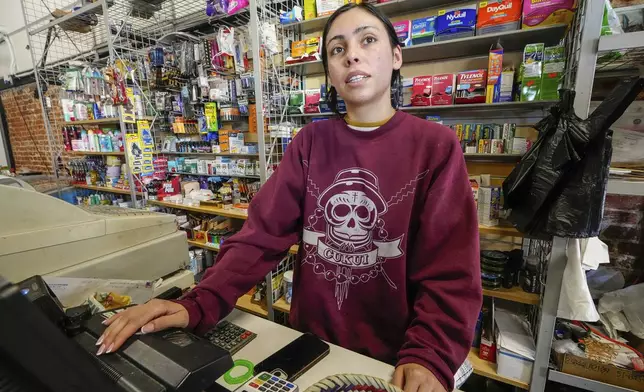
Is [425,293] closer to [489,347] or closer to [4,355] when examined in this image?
[4,355]

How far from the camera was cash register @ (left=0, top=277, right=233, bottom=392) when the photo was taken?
229 millimetres

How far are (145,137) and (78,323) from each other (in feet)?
8.27

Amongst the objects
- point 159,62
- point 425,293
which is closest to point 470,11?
point 425,293

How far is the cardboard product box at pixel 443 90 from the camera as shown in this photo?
156 cm

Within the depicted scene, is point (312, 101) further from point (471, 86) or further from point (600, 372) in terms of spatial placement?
point (600, 372)

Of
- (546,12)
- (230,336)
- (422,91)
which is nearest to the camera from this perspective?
(230,336)

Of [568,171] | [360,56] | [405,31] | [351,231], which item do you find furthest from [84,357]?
[405,31]

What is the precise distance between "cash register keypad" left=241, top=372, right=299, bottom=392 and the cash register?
0.08m

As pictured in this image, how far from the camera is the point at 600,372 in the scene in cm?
116

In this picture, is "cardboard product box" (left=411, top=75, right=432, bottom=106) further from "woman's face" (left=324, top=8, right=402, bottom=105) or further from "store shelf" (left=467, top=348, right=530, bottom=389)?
"store shelf" (left=467, top=348, right=530, bottom=389)

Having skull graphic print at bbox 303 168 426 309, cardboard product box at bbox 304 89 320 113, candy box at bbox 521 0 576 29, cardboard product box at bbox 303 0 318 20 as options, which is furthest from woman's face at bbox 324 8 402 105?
cardboard product box at bbox 303 0 318 20

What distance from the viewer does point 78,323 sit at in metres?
0.54

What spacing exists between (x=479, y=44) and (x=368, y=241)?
140 centimetres

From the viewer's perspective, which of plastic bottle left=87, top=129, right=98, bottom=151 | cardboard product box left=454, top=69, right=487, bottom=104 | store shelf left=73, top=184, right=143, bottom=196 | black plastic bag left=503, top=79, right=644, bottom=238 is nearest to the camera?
black plastic bag left=503, top=79, right=644, bottom=238
